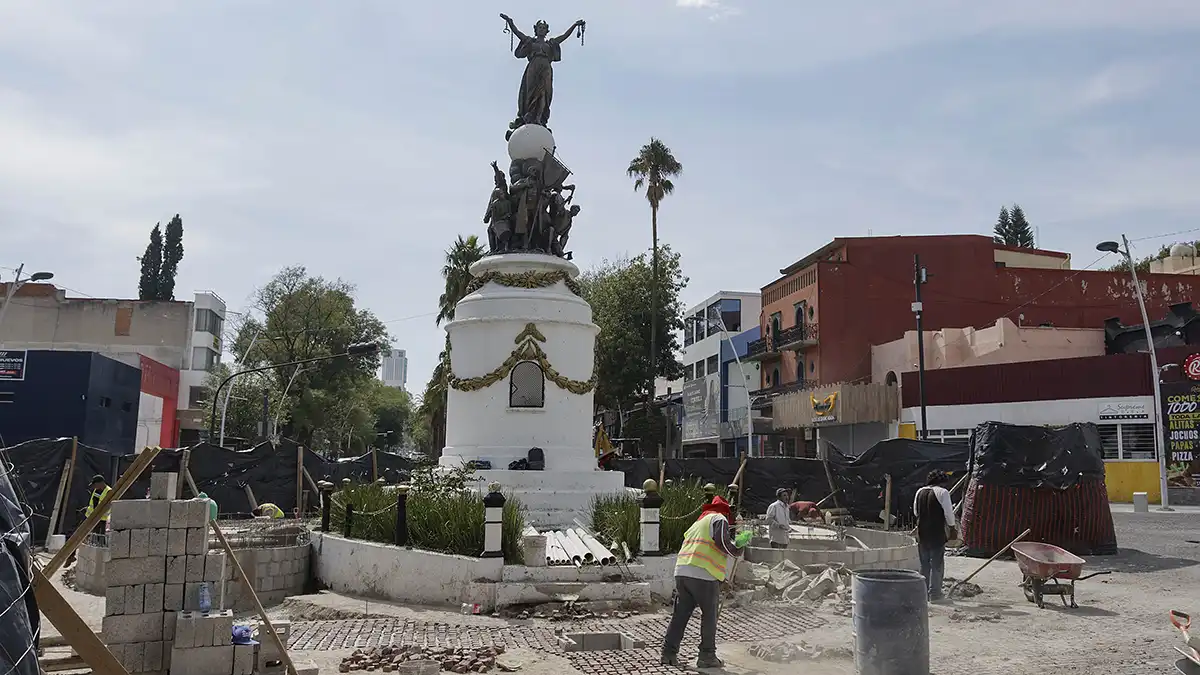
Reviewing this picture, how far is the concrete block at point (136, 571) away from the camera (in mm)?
7801

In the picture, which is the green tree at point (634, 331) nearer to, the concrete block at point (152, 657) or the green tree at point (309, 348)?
the green tree at point (309, 348)

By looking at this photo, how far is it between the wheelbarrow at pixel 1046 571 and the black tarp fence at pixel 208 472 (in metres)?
14.3

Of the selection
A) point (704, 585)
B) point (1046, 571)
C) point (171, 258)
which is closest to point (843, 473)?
point (1046, 571)

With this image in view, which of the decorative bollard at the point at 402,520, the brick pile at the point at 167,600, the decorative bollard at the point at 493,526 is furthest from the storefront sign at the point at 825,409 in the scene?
the brick pile at the point at 167,600

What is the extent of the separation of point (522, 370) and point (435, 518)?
618 centimetres

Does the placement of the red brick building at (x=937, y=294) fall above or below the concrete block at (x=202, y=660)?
above

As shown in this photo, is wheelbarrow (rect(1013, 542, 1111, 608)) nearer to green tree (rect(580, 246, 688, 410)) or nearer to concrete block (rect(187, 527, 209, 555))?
concrete block (rect(187, 527, 209, 555))

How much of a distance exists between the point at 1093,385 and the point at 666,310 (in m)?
21.2

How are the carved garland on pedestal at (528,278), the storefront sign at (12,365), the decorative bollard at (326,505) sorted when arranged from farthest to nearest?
the storefront sign at (12,365) < the carved garland on pedestal at (528,278) < the decorative bollard at (326,505)

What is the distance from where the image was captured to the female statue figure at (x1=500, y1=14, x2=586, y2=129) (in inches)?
853

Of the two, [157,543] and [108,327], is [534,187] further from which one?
[108,327]

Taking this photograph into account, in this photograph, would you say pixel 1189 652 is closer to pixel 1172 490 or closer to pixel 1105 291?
pixel 1172 490

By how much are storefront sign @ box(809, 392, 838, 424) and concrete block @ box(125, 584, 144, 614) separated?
35.7m

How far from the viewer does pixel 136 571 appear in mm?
7879
